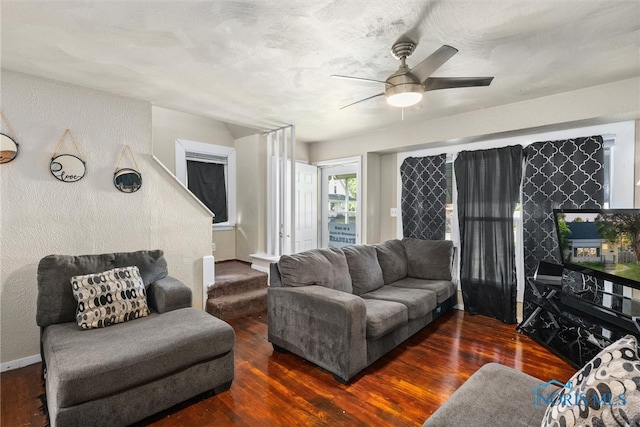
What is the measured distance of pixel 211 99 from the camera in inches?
123

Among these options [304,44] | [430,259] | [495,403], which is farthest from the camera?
[430,259]

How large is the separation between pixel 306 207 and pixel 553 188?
10.9 ft

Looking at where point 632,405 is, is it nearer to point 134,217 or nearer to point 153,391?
point 153,391

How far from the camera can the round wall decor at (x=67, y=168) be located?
265 cm

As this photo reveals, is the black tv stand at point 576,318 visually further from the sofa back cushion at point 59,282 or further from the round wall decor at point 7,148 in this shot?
the round wall decor at point 7,148

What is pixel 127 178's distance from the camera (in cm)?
304

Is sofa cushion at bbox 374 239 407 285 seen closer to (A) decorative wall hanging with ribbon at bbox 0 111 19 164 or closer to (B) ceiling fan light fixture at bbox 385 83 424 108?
(B) ceiling fan light fixture at bbox 385 83 424 108

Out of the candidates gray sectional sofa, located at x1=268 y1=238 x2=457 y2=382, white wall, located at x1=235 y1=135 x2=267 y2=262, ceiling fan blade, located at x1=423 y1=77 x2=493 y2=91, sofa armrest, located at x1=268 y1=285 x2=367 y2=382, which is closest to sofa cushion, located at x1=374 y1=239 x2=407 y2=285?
gray sectional sofa, located at x1=268 y1=238 x2=457 y2=382

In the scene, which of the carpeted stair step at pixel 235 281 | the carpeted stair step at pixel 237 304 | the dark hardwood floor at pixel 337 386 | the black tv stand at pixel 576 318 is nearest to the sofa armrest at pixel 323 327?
the dark hardwood floor at pixel 337 386

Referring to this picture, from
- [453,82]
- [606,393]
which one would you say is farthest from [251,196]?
[606,393]

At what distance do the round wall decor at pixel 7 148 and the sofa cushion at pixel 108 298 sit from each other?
3.77 ft

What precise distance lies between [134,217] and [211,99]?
1460 mm

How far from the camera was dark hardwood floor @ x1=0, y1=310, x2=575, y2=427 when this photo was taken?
190cm

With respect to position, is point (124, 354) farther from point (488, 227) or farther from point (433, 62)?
point (488, 227)
